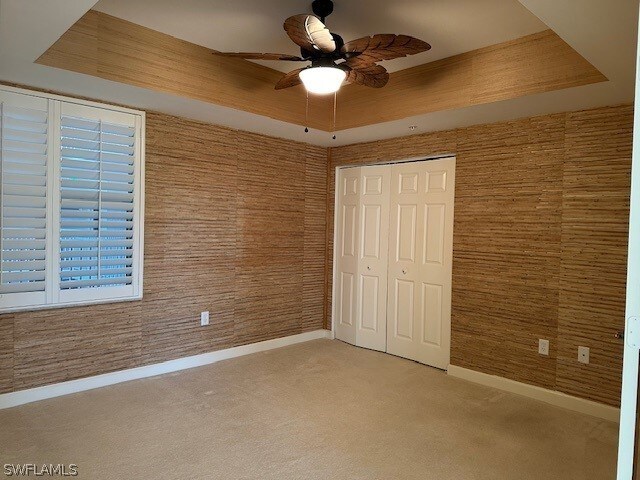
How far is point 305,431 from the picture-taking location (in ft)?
9.27

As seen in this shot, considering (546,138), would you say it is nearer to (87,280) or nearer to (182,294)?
(182,294)

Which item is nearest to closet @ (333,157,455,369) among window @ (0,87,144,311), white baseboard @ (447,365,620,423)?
white baseboard @ (447,365,620,423)

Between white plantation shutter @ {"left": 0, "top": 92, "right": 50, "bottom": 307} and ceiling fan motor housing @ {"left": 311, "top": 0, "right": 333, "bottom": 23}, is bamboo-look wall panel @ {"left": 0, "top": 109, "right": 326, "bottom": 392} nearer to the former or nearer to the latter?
white plantation shutter @ {"left": 0, "top": 92, "right": 50, "bottom": 307}

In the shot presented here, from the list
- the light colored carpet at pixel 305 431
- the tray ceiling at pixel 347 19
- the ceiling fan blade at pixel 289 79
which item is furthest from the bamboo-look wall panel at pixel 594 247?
the ceiling fan blade at pixel 289 79

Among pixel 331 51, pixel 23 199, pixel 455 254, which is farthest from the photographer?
pixel 455 254

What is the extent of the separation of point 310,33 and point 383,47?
0.42 meters

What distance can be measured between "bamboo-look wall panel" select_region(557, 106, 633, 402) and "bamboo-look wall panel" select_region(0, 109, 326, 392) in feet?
→ 8.83

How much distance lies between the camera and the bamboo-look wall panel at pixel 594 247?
312 cm

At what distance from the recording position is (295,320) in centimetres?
498

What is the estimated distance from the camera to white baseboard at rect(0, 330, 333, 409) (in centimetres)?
313

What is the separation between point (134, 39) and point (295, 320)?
3.23m

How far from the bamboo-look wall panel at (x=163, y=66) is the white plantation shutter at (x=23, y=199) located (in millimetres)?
593

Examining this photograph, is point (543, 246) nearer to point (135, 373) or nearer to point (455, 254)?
point (455, 254)

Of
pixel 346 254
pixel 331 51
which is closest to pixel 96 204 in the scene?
pixel 331 51
